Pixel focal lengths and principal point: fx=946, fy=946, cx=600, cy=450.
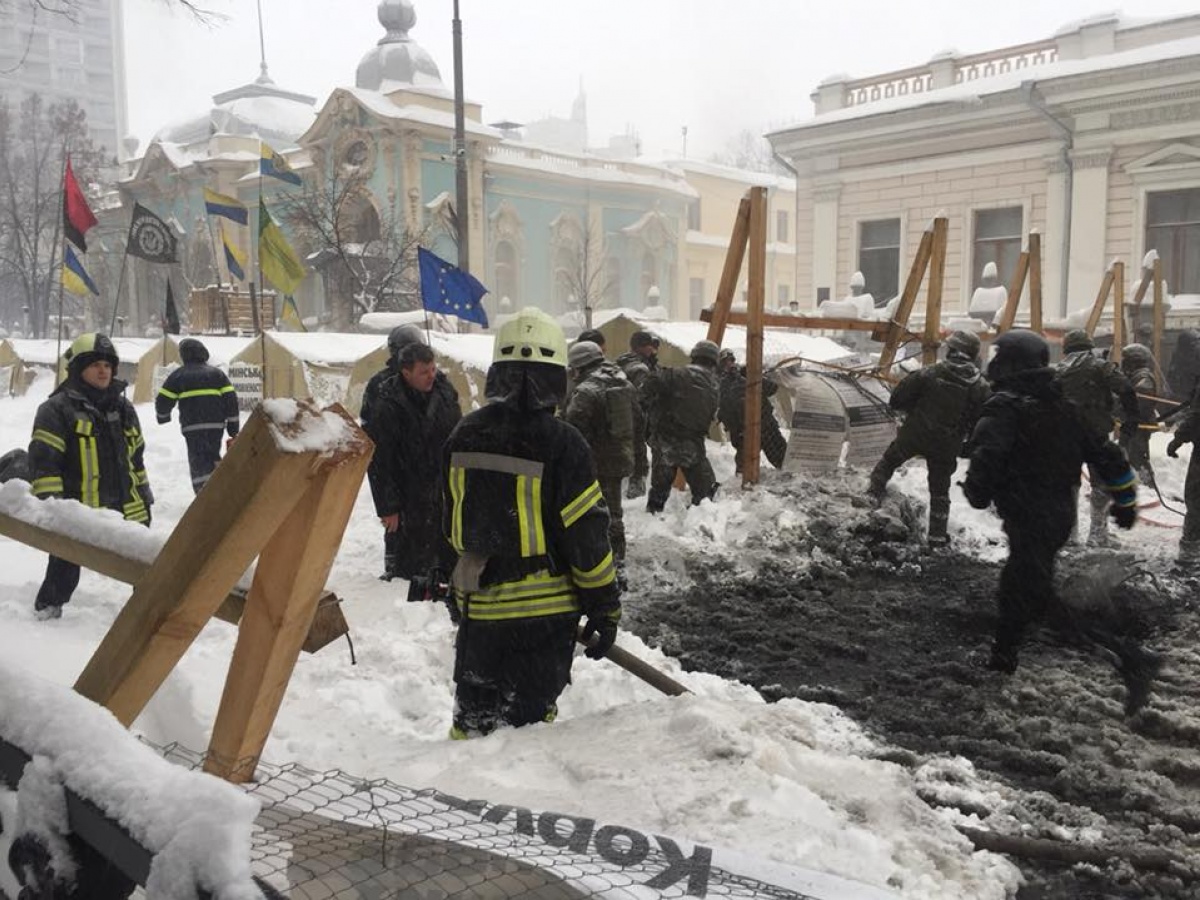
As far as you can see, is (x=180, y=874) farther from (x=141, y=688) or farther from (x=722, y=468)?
(x=722, y=468)

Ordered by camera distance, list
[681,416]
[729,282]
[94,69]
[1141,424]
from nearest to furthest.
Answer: [681,416], [729,282], [1141,424], [94,69]

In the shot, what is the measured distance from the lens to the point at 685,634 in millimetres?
6102

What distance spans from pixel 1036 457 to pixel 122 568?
4374mm

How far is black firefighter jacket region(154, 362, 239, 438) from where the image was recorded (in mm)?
8695

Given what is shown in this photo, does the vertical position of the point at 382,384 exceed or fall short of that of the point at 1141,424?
it exceeds it

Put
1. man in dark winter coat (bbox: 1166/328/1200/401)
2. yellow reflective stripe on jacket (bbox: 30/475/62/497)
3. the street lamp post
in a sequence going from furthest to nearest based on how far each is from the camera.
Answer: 1. the street lamp post
2. man in dark winter coat (bbox: 1166/328/1200/401)
3. yellow reflective stripe on jacket (bbox: 30/475/62/497)

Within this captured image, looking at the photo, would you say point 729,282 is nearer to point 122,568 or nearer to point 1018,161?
point 122,568

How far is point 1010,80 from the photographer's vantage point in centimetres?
2081

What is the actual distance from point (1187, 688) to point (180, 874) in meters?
5.44

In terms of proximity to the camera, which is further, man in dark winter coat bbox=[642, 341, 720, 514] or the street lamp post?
the street lamp post

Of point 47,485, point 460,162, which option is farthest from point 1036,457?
point 460,162

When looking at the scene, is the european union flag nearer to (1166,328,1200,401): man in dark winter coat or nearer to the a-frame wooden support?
the a-frame wooden support

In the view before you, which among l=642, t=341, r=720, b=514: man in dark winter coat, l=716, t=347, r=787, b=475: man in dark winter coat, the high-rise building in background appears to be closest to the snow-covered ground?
l=642, t=341, r=720, b=514: man in dark winter coat

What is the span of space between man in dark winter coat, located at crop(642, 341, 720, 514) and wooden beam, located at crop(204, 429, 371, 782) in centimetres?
695
